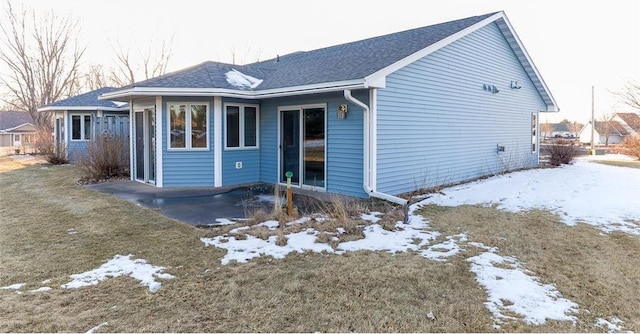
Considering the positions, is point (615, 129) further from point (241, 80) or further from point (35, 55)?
point (35, 55)

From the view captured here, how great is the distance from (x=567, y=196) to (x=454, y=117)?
11.0 feet

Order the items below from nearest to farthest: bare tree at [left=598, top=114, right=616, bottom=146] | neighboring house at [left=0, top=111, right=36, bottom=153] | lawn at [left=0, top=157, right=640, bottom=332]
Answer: lawn at [left=0, top=157, right=640, bottom=332], neighboring house at [left=0, top=111, right=36, bottom=153], bare tree at [left=598, top=114, right=616, bottom=146]

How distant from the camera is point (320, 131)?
9.33 m

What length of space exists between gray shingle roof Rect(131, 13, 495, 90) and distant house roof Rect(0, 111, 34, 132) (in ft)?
157

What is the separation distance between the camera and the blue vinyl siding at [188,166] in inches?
397

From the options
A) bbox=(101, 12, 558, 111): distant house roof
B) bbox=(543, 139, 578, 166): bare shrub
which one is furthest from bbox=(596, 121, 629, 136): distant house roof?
bbox=(101, 12, 558, 111): distant house roof

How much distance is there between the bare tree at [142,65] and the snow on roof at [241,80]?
27.2 meters

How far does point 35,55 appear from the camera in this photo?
92.2 ft

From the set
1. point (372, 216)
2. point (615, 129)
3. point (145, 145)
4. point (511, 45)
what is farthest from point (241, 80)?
point (615, 129)

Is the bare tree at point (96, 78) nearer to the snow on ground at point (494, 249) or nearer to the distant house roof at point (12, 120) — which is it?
the distant house roof at point (12, 120)

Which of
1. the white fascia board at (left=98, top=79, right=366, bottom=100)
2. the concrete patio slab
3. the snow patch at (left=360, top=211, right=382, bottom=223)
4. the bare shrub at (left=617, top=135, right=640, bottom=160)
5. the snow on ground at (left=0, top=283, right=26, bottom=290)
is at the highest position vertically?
the white fascia board at (left=98, top=79, right=366, bottom=100)

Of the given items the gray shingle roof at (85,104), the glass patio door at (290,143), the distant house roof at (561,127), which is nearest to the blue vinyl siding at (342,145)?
the glass patio door at (290,143)

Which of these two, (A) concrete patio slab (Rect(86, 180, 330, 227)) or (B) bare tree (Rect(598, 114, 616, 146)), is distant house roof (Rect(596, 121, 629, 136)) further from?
(A) concrete patio slab (Rect(86, 180, 330, 227))

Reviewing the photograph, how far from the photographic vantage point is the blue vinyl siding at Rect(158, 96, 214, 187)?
33.1 feet
